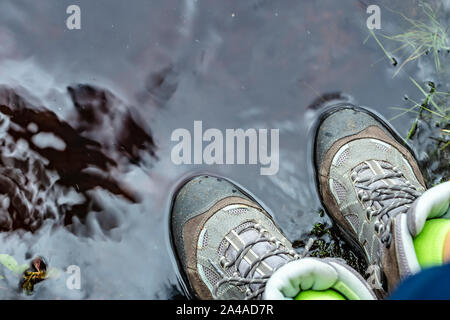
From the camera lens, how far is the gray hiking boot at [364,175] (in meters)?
1.63

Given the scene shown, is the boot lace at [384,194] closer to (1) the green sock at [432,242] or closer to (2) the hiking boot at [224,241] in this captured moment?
(1) the green sock at [432,242]

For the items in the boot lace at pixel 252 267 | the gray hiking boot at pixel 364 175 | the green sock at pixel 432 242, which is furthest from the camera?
the gray hiking boot at pixel 364 175

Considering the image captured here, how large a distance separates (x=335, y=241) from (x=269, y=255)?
0.42 m

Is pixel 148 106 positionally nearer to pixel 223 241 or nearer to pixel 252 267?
pixel 223 241

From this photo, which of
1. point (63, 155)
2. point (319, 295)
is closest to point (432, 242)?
point (319, 295)

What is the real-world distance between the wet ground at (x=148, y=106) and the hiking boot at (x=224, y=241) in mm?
77

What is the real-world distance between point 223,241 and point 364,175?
0.66 m

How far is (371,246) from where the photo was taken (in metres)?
1.64

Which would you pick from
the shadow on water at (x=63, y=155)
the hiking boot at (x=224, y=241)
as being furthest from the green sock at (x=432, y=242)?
the shadow on water at (x=63, y=155)

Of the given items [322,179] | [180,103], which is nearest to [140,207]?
[180,103]

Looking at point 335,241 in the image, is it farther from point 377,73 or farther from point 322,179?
point 377,73

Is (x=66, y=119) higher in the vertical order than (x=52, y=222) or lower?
higher

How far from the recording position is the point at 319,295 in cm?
123
